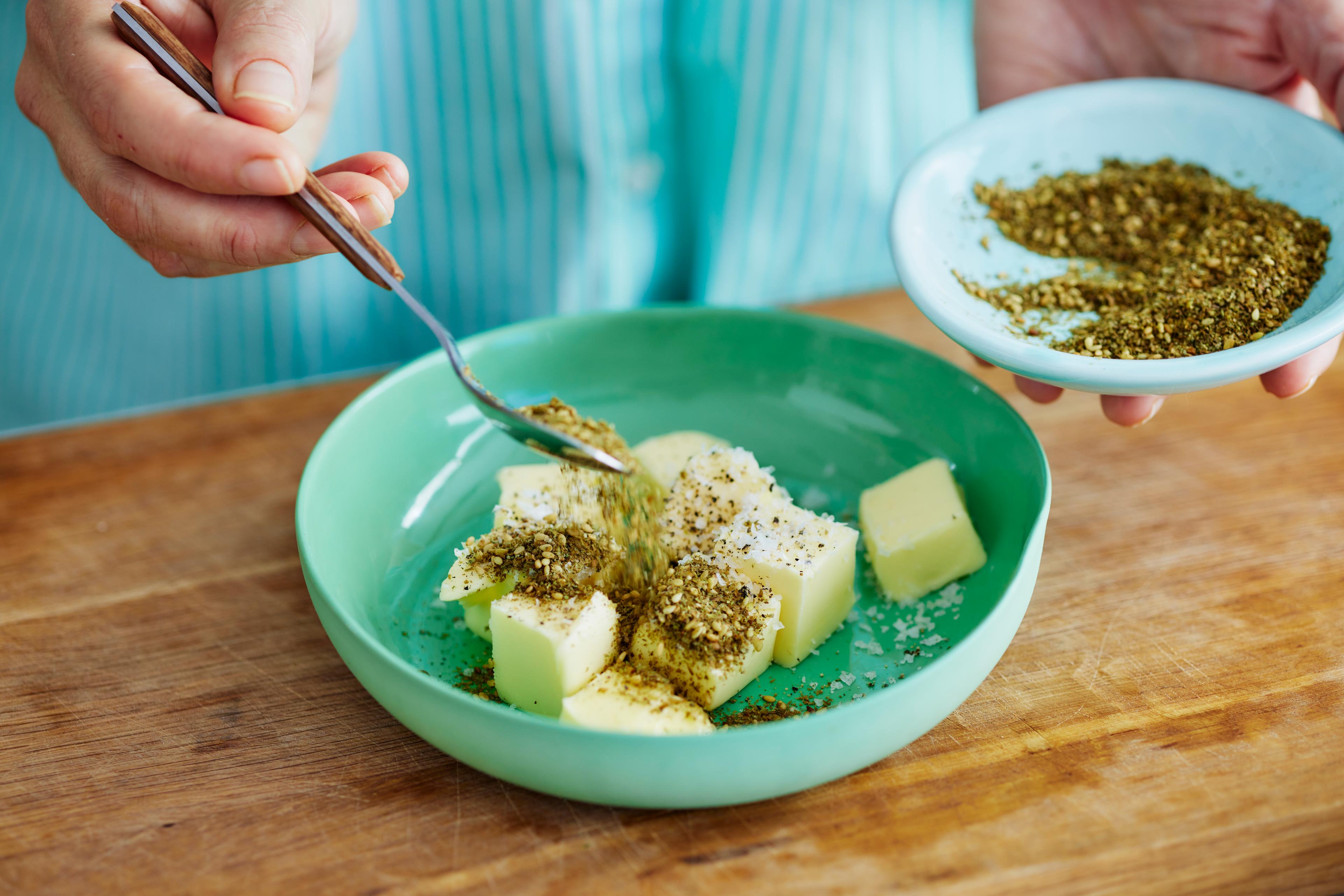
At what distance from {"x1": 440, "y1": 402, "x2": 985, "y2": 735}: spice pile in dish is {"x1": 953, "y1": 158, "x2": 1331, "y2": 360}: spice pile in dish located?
270mm

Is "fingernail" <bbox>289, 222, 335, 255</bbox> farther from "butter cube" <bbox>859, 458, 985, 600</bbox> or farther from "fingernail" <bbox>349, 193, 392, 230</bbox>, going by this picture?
"butter cube" <bbox>859, 458, 985, 600</bbox>

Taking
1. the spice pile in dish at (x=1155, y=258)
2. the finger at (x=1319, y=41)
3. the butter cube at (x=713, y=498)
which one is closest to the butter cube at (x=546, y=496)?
the butter cube at (x=713, y=498)

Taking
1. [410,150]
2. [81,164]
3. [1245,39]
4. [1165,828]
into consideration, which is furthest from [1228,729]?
[410,150]

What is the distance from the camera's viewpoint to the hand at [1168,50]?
52.9 inches

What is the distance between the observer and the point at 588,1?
174cm

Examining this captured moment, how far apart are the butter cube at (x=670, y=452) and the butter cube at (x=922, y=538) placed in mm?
257

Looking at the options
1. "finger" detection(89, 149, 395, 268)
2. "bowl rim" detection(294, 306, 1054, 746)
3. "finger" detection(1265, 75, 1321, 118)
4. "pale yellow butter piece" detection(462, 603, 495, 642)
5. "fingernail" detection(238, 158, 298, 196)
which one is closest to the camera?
"bowl rim" detection(294, 306, 1054, 746)

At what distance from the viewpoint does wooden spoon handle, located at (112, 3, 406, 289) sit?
3.38 ft

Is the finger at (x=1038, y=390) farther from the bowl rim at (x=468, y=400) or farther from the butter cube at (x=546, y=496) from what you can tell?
the butter cube at (x=546, y=496)

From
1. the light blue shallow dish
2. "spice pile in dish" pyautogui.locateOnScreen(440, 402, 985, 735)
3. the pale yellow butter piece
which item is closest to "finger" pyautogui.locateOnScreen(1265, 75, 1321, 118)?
the light blue shallow dish

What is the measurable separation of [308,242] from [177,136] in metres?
0.17

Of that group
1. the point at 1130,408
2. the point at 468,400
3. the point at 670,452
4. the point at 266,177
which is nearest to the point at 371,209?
the point at 266,177

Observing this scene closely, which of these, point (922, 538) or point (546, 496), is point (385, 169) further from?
point (922, 538)

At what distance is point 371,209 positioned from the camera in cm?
110
